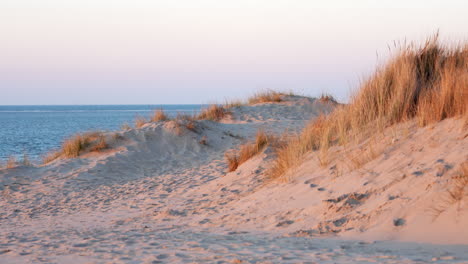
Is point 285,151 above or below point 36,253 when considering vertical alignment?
above

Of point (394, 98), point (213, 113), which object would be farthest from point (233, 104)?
point (394, 98)

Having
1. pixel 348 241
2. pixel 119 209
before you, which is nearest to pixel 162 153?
pixel 119 209

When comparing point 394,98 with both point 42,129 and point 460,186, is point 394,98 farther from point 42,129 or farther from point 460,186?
point 42,129

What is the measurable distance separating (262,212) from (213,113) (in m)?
11.7

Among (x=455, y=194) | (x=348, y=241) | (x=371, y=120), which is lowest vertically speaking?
Answer: (x=348, y=241)

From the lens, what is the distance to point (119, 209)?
8406 mm

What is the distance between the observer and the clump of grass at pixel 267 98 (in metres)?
20.6

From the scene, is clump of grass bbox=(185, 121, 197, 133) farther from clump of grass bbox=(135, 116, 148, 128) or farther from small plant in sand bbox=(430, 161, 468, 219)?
small plant in sand bbox=(430, 161, 468, 219)

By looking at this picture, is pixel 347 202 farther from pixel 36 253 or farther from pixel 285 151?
pixel 36 253

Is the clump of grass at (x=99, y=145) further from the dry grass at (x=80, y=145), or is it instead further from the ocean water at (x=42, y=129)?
the ocean water at (x=42, y=129)

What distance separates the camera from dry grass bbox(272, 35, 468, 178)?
7664 mm

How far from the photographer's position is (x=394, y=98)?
791cm

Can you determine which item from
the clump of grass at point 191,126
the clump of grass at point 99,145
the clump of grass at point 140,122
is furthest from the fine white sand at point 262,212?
the clump of grass at point 140,122

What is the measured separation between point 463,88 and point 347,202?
2.38 meters
